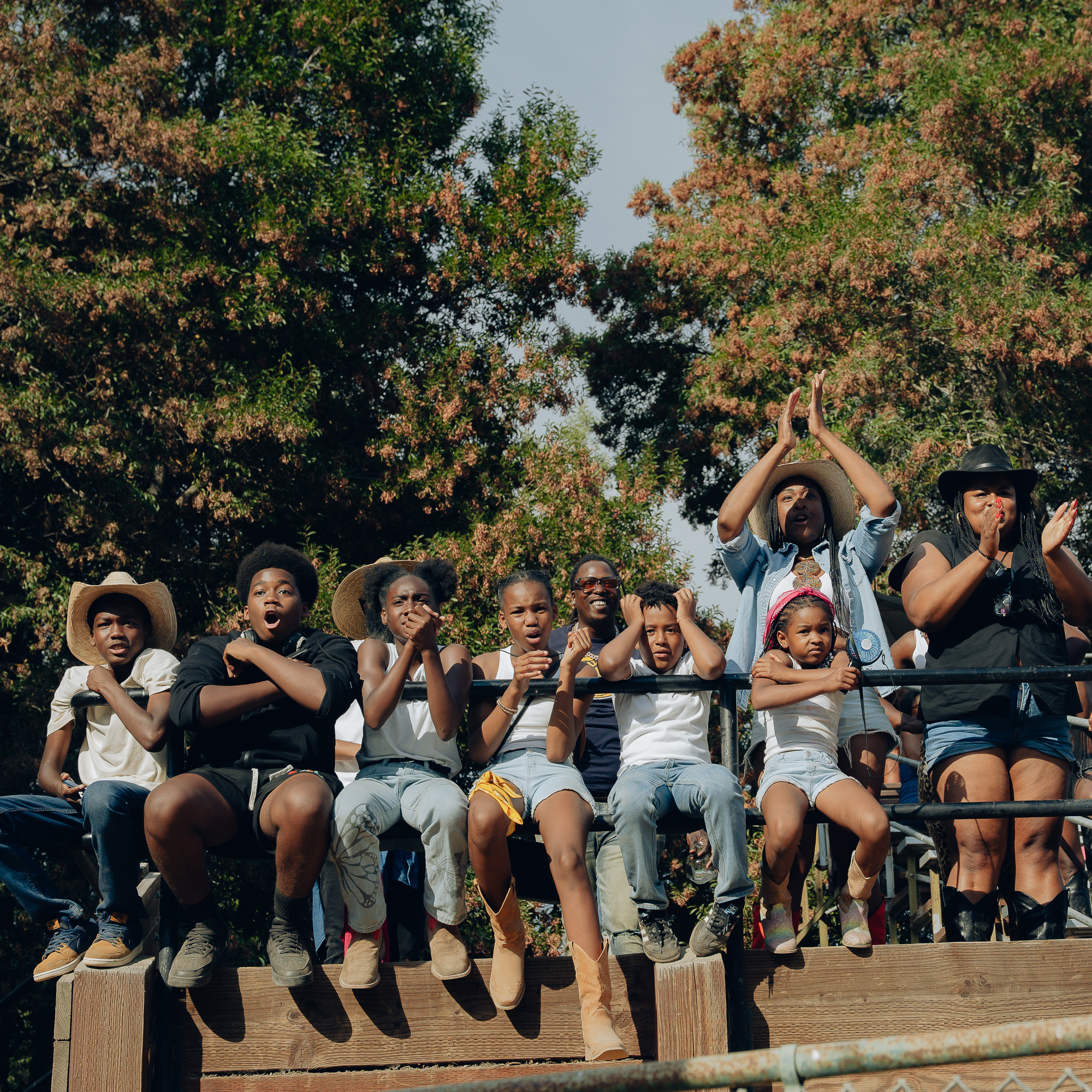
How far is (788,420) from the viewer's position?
489cm

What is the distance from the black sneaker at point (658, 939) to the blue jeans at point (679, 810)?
0.03 m

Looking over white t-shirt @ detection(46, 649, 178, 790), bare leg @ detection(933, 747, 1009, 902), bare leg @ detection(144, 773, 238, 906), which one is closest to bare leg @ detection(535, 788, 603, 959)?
bare leg @ detection(144, 773, 238, 906)

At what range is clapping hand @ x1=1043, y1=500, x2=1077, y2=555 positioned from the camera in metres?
4.18

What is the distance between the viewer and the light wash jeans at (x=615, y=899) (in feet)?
12.9

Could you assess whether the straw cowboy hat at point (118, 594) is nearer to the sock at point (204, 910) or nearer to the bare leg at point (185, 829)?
the bare leg at point (185, 829)

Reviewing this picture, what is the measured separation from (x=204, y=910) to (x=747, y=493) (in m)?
2.53

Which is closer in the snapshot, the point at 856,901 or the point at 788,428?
the point at 856,901

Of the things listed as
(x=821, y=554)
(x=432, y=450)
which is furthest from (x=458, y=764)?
(x=432, y=450)

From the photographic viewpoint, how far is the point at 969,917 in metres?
3.91

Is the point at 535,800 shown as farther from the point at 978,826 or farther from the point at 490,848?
the point at 978,826

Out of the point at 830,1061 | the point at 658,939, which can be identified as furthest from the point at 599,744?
the point at 830,1061

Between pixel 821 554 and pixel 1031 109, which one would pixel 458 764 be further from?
pixel 1031 109

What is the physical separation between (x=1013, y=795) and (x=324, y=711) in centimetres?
242

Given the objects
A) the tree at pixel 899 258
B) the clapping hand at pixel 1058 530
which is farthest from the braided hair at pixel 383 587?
the tree at pixel 899 258
